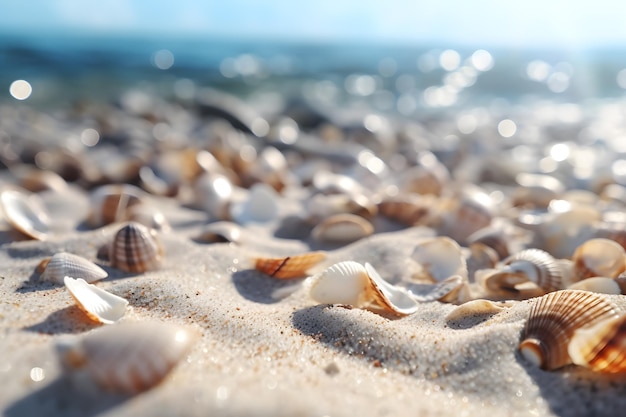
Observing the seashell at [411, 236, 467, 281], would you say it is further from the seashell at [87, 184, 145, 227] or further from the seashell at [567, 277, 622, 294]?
the seashell at [87, 184, 145, 227]

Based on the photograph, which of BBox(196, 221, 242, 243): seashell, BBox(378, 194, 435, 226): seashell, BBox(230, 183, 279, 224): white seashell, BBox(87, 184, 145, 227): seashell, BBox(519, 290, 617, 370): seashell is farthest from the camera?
BBox(230, 183, 279, 224): white seashell

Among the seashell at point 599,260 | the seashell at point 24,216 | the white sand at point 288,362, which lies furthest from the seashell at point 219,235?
the seashell at point 599,260

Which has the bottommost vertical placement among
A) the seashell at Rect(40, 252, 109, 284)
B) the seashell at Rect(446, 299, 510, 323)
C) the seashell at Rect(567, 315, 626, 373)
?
the seashell at Rect(446, 299, 510, 323)

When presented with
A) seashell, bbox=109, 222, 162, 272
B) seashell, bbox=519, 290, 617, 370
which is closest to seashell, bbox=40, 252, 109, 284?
seashell, bbox=109, 222, 162, 272

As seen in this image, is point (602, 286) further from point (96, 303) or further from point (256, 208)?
point (256, 208)

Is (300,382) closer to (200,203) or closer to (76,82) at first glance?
(200,203)

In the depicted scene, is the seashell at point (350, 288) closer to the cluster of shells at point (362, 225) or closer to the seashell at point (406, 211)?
the cluster of shells at point (362, 225)

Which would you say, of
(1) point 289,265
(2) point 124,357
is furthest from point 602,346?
(1) point 289,265
